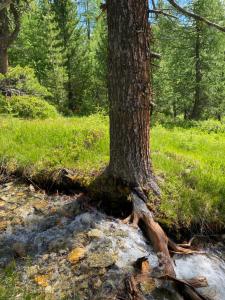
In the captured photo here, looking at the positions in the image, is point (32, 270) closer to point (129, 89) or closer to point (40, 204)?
point (40, 204)

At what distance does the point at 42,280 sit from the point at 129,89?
106 inches

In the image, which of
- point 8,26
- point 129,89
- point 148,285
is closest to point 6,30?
point 8,26

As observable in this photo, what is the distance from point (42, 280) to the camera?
366 centimetres

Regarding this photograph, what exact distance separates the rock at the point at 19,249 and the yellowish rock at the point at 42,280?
521mm

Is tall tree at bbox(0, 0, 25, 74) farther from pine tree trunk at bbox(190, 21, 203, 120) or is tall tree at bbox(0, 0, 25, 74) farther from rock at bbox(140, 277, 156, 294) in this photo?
rock at bbox(140, 277, 156, 294)

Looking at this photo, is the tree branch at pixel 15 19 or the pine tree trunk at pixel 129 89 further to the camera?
the tree branch at pixel 15 19

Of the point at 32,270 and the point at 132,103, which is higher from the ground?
the point at 132,103

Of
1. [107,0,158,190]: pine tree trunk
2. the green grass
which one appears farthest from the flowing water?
[107,0,158,190]: pine tree trunk

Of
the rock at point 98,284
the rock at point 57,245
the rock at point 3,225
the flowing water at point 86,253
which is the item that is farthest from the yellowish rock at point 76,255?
the rock at point 3,225

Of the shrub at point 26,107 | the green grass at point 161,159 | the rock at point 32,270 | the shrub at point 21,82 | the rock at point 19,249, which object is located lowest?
the rock at point 32,270

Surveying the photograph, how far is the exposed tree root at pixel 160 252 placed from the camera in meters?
3.56

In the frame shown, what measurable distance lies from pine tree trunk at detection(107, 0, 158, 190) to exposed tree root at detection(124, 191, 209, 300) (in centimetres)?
46

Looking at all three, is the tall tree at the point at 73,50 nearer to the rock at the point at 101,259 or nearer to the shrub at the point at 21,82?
the shrub at the point at 21,82

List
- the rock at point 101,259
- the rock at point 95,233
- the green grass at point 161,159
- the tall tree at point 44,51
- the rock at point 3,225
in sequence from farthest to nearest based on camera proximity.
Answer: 1. the tall tree at point 44,51
2. the green grass at point 161,159
3. the rock at point 3,225
4. the rock at point 95,233
5. the rock at point 101,259
